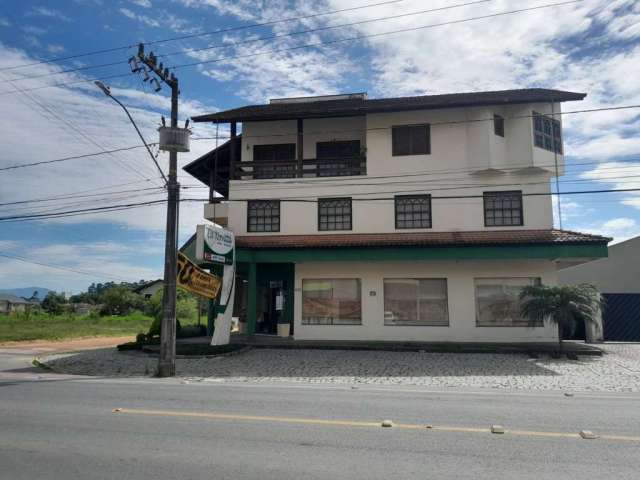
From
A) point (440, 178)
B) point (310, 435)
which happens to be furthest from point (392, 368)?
point (440, 178)

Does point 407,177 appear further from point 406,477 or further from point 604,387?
point 406,477

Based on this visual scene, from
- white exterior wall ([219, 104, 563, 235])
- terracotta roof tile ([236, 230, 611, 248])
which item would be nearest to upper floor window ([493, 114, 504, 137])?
white exterior wall ([219, 104, 563, 235])

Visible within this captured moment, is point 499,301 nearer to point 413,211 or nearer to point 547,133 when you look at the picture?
point 413,211

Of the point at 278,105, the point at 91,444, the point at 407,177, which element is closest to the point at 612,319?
the point at 407,177

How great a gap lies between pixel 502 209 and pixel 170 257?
13.1 meters

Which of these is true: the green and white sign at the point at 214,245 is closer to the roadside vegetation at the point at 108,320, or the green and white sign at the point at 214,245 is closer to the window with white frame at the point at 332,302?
the roadside vegetation at the point at 108,320

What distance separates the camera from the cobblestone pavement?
1241cm

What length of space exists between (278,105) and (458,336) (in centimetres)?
1367

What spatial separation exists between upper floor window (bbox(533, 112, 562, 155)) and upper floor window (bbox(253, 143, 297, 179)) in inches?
390

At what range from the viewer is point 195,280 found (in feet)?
50.8

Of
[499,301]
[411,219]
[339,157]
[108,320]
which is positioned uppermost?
[339,157]

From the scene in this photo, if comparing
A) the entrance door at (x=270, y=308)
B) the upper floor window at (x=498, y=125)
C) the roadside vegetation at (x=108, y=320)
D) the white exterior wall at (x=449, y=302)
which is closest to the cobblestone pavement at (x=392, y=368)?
the white exterior wall at (x=449, y=302)

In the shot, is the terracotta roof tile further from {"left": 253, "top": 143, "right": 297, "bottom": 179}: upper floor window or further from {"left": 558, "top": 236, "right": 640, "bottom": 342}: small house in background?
{"left": 558, "top": 236, "right": 640, "bottom": 342}: small house in background

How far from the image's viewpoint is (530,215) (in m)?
20.5
